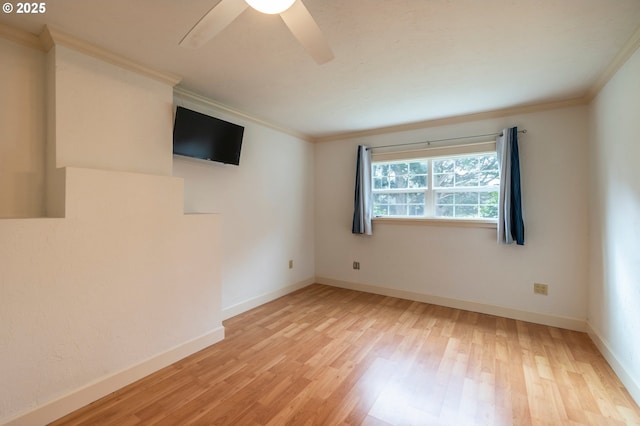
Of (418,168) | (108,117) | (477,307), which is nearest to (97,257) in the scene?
(108,117)

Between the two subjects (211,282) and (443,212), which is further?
(443,212)

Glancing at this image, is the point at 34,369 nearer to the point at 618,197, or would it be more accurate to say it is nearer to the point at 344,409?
the point at 344,409

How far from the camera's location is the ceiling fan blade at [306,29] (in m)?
1.20

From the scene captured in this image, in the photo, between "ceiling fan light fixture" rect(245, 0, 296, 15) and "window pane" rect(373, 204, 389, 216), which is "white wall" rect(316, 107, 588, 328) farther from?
"ceiling fan light fixture" rect(245, 0, 296, 15)

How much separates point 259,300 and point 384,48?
2.97m

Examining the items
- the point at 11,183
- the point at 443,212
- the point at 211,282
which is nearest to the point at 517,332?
the point at 443,212

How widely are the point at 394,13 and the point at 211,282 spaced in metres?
2.46

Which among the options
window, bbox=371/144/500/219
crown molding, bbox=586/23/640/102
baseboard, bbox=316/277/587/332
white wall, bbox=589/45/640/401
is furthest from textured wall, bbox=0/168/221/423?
crown molding, bbox=586/23/640/102

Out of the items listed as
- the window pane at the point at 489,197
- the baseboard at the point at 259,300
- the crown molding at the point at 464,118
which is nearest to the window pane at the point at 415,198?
the window pane at the point at 489,197

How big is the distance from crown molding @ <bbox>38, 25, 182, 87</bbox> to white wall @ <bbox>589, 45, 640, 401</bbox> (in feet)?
11.1

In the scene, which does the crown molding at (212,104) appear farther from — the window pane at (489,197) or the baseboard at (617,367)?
the baseboard at (617,367)

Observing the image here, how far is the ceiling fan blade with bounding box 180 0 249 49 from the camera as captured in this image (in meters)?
1.18

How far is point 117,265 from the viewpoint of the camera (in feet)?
6.25

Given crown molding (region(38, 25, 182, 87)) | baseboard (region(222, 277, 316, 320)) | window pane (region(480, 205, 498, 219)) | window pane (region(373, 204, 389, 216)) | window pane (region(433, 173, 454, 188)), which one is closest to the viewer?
crown molding (region(38, 25, 182, 87))
